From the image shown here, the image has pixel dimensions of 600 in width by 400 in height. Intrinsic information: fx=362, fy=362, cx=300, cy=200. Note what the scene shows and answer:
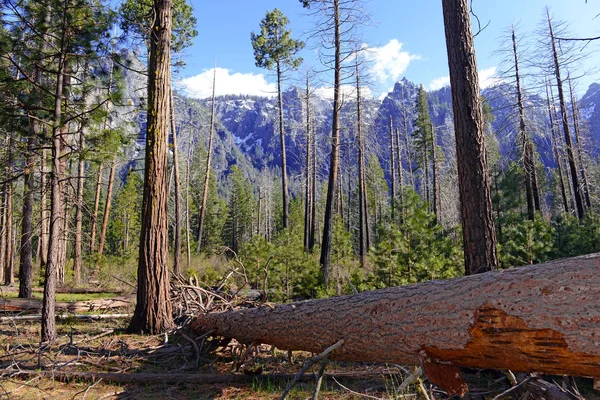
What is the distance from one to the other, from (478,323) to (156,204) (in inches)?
208

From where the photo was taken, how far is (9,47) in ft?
19.0

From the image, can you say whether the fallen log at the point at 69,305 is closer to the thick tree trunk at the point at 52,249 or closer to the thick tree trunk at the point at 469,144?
the thick tree trunk at the point at 52,249

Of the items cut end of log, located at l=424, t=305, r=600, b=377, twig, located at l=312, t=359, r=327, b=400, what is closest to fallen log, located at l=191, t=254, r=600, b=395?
cut end of log, located at l=424, t=305, r=600, b=377

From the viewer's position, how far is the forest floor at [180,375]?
3.58 m

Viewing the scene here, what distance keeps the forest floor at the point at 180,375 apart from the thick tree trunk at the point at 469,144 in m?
1.58

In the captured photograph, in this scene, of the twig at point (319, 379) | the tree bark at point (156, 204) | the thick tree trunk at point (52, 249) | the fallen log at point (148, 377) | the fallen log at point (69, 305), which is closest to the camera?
the twig at point (319, 379)

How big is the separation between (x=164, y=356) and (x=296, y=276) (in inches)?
300

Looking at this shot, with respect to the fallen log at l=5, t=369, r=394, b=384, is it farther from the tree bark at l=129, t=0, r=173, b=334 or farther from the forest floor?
the tree bark at l=129, t=0, r=173, b=334

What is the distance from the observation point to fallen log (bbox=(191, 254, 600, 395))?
1770 mm

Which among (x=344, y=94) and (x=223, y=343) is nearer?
(x=223, y=343)

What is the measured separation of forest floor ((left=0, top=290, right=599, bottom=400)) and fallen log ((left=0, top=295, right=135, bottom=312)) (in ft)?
10.6

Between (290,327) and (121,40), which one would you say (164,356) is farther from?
(121,40)

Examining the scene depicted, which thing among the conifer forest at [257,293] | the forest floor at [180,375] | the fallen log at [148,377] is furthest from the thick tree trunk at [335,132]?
the fallen log at [148,377]

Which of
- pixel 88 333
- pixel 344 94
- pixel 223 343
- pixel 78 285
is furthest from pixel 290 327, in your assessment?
pixel 78 285
